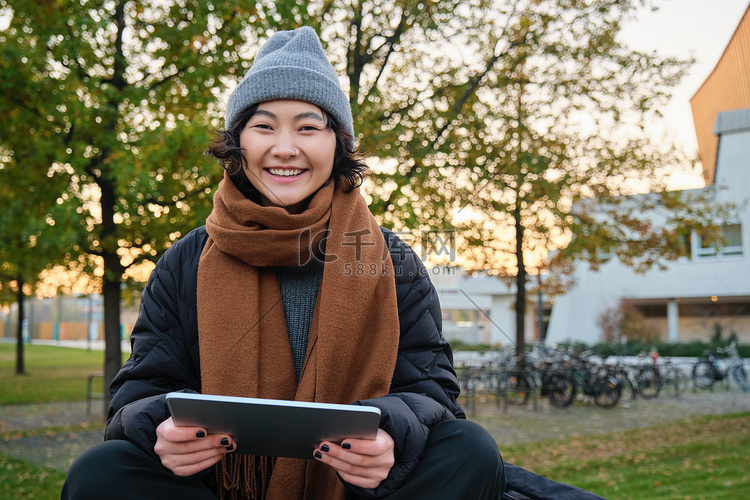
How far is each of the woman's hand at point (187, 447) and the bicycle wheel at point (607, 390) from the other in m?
11.0

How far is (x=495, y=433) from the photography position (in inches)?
322

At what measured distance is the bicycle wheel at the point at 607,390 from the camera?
36.8 feet

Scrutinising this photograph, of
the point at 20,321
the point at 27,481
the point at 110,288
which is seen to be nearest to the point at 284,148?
the point at 27,481

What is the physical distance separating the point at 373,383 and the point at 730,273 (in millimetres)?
29887

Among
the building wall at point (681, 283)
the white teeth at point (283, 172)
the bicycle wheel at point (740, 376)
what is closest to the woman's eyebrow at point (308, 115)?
the white teeth at point (283, 172)

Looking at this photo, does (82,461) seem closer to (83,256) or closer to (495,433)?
(83,256)

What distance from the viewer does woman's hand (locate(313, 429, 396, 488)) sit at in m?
1.35

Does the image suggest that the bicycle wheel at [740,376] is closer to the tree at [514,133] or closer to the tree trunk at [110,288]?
the tree at [514,133]

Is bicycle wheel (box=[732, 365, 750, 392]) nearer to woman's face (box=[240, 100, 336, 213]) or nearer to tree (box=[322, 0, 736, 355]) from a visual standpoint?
tree (box=[322, 0, 736, 355])

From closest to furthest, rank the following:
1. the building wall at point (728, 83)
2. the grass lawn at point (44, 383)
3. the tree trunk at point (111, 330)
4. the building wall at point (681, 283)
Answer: the tree trunk at point (111, 330) < the building wall at point (728, 83) < the grass lawn at point (44, 383) < the building wall at point (681, 283)

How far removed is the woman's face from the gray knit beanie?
32mm

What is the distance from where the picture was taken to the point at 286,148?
1845 mm

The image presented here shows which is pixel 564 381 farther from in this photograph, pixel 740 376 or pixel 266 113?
pixel 266 113

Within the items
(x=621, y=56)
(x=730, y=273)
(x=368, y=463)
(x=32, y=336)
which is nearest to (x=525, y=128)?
(x=621, y=56)
